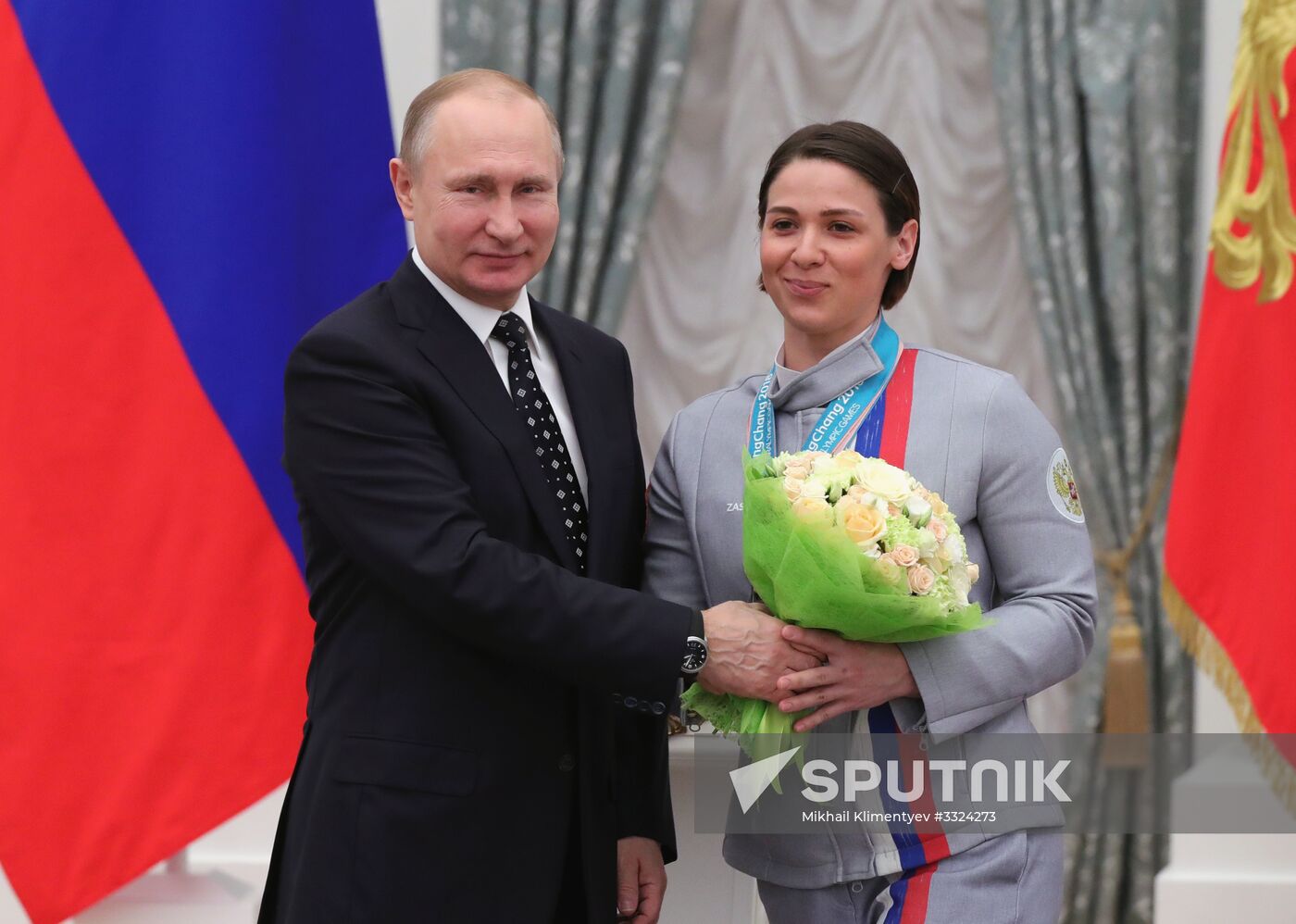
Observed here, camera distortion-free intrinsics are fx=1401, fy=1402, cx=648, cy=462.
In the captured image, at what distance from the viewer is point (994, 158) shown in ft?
13.2

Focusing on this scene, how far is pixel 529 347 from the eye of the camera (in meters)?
2.32

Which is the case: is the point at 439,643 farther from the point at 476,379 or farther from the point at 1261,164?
the point at 1261,164

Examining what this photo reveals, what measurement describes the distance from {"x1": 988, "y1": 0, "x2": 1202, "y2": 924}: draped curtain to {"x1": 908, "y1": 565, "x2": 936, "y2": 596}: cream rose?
82.7 inches

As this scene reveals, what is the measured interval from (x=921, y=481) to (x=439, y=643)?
2.58 ft

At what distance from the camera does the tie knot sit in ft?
7.52

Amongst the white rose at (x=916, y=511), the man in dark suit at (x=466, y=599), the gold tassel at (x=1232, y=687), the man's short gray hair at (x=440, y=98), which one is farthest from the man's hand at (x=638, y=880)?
the gold tassel at (x=1232, y=687)

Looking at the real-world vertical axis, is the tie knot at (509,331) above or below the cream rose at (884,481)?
above

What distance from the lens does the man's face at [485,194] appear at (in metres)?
2.20

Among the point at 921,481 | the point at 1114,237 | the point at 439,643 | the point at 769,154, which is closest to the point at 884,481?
the point at 921,481

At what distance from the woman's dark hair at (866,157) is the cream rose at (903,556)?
2.08 feet

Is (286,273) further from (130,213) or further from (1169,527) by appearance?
(1169,527)

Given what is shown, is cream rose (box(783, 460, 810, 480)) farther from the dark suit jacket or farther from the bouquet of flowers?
→ the dark suit jacket

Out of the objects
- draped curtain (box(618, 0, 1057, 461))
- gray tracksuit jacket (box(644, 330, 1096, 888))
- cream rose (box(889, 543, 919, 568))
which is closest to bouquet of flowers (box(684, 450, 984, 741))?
cream rose (box(889, 543, 919, 568))

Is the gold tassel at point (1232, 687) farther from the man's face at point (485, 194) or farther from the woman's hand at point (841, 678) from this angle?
the man's face at point (485, 194)
